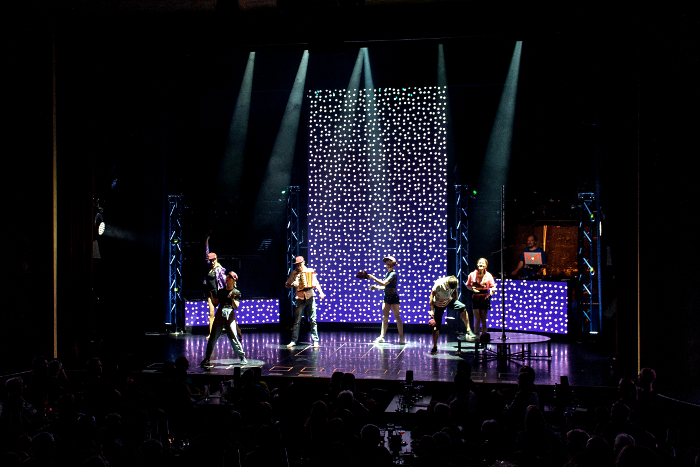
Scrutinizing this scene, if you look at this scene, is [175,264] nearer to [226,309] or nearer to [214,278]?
[214,278]

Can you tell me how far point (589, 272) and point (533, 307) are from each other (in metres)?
1.35

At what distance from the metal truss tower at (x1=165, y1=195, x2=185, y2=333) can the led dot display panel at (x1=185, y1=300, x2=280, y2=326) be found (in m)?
0.42

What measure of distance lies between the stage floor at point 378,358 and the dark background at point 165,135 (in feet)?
2.56

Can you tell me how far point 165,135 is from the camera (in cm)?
1516

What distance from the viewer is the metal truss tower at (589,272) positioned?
13.1 meters

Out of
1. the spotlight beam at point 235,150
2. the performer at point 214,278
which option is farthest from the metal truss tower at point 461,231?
the spotlight beam at point 235,150
